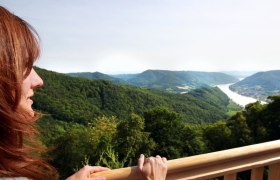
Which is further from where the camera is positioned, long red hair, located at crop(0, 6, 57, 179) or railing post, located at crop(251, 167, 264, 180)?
railing post, located at crop(251, 167, 264, 180)

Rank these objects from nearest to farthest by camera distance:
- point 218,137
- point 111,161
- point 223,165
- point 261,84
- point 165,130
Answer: point 223,165 → point 111,161 → point 165,130 → point 218,137 → point 261,84

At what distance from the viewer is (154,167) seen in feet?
3.55

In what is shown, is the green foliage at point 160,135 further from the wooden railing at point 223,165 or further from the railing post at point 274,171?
the wooden railing at point 223,165

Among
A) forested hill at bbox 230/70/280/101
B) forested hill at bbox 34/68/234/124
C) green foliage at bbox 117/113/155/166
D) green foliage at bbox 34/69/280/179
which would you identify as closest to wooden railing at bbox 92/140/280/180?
green foliage at bbox 34/69/280/179

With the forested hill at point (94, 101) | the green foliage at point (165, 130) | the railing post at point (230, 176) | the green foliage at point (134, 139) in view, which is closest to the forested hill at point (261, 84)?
the forested hill at point (94, 101)

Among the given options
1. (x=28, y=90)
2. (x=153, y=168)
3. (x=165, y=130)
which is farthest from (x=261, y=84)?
(x=28, y=90)

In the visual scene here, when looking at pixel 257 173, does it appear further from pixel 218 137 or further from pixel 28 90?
A: pixel 218 137

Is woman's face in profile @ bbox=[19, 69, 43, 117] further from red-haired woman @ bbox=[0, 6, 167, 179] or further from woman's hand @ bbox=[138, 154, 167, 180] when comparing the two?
woman's hand @ bbox=[138, 154, 167, 180]

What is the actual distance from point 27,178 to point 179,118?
2314 centimetres

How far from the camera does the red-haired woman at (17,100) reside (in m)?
0.72

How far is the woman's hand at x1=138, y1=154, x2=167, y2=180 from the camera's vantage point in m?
1.08

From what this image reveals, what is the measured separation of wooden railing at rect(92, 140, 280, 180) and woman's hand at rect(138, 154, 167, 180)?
0.08ft

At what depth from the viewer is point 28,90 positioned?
840 mm

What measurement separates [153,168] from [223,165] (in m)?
0.33
